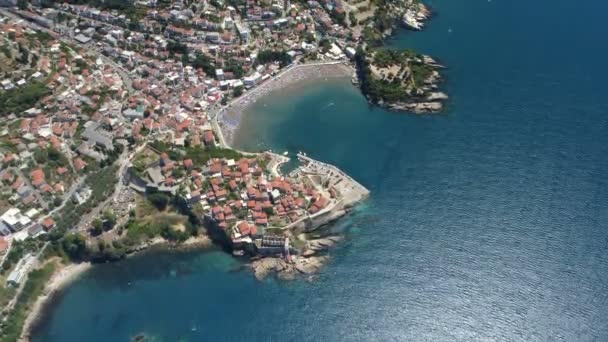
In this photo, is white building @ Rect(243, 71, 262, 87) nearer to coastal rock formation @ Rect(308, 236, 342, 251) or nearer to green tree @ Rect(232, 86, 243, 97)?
green tree @ Rect(232, 86, 243, 97)

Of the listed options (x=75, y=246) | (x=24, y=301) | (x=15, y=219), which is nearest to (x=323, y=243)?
(x=75, y=246)

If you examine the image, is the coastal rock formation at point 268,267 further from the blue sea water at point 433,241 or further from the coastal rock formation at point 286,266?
the blue sea water at point 433,241

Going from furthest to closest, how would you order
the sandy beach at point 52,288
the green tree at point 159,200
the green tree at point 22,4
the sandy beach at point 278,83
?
1. the green tree at point 22,4
2. the sandy beach at point 278,83
3. the green tree at point 159,200
4. the sandy beach at point 52,288

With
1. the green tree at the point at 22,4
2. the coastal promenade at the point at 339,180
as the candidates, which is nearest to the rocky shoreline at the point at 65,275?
the coastal promenade at the point at 339,180

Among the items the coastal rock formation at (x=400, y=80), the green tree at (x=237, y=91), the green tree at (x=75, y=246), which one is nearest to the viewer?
the green tree at (x=75, y=246)

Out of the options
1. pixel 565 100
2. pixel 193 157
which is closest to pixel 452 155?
pixel 565 100
